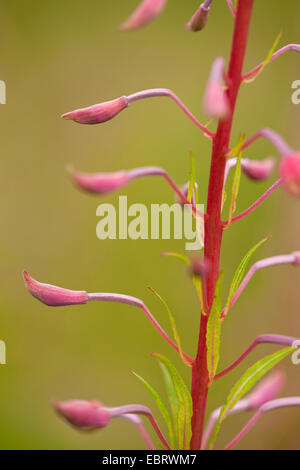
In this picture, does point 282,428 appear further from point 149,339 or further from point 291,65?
point 291,65

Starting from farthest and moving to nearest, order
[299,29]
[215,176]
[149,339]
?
[299,29] < [149,339] < [215,176]

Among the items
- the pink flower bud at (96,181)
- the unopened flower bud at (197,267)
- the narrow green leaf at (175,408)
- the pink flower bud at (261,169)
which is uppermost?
the pink flower bud at (261,169)

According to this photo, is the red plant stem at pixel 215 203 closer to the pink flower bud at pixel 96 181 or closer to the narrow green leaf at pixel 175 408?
the narrow green leaf at pixel 175 408

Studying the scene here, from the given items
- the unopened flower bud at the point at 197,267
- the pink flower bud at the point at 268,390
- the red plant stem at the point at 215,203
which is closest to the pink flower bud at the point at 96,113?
the red plant stem at the point at 215,203

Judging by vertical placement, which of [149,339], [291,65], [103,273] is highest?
[291,65]

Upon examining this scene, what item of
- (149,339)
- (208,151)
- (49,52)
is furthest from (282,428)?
(49,52)

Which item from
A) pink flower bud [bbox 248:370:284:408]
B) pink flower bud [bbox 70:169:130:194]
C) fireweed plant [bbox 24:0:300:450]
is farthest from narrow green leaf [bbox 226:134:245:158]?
pink flower bud [bbox 248:370:284:408]

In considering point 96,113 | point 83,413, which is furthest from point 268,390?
point 96,113
